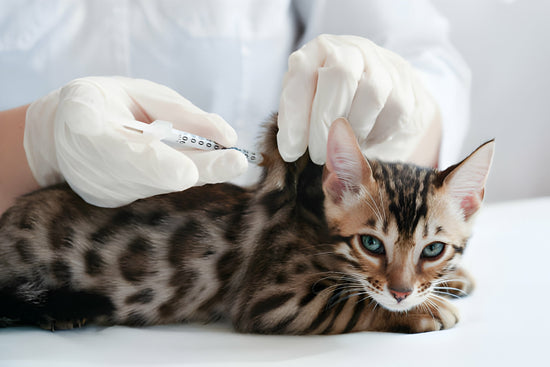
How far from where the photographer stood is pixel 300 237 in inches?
31.9

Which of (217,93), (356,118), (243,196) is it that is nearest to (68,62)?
(217,93)

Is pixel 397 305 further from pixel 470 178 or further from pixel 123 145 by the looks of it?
pixel 123 145

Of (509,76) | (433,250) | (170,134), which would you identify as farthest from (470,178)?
(509,76)

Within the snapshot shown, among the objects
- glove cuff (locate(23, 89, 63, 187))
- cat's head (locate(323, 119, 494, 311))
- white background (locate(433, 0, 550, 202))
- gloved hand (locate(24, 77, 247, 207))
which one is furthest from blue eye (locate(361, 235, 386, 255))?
white background (locate(433, 0, 550, 202))

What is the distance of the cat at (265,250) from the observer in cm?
73

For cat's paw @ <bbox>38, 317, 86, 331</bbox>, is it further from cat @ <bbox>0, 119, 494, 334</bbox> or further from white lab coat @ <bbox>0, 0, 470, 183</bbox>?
white lab coat @ <bbox>0, 0, 470, 183</bbox>

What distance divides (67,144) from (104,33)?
47 centimetres

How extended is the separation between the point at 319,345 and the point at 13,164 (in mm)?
692

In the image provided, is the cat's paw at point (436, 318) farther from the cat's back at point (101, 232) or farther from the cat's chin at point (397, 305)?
the cat's back at point (101, 232)

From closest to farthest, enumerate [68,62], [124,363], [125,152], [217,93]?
1. [124,363]
2. [125,152]
3. [68,62]
4. [217,93]

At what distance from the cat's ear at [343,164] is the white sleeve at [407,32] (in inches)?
25.3

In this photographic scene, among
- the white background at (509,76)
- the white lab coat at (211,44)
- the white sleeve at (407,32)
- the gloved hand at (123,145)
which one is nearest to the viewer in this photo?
the gloved hand at (123,145)

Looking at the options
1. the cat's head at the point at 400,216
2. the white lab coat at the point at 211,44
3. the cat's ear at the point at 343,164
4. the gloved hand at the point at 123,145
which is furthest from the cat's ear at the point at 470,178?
the white lab coat at the point at 211,44

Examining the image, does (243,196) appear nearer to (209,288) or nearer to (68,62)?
(209,288)
